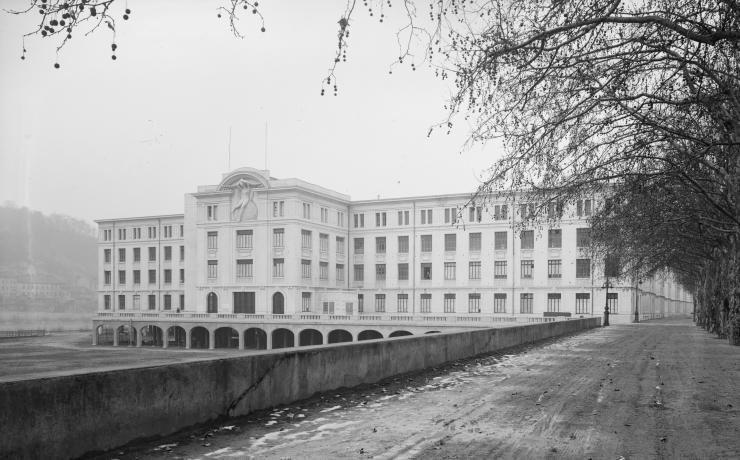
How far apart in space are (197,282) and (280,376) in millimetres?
77919

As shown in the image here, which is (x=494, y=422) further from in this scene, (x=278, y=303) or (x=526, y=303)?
(x=278, y=303)

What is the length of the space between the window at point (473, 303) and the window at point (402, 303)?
8.21m

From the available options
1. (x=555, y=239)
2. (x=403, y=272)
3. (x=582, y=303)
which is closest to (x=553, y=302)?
(x=582, y=303)

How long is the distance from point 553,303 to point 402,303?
18995 mm

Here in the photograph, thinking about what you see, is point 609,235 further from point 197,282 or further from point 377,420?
point 197,282

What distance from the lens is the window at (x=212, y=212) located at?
84.4 m

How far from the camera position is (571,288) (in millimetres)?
72812

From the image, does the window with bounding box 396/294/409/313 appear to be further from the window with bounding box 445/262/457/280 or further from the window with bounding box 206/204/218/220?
the window with bounding box 206/204/218/220

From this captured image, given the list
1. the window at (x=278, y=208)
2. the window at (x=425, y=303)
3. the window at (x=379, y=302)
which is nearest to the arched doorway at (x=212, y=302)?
the window at (x=278, y=208)

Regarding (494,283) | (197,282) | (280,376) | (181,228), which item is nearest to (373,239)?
(494,283)

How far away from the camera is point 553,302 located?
73875 millimetres

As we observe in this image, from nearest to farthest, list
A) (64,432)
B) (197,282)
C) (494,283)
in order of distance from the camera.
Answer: (64,432) < (494,283) < (197,282)

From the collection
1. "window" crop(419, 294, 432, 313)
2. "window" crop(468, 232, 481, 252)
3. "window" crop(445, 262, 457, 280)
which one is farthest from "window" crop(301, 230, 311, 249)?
"window" crop(468, 232, 481, 252)

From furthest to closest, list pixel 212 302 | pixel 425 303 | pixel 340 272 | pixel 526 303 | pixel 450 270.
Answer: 1. pixel 340 272
2. pixel 212 302
3. pixel 425 303
4. pixel 450 270
5. pixel 526 303
